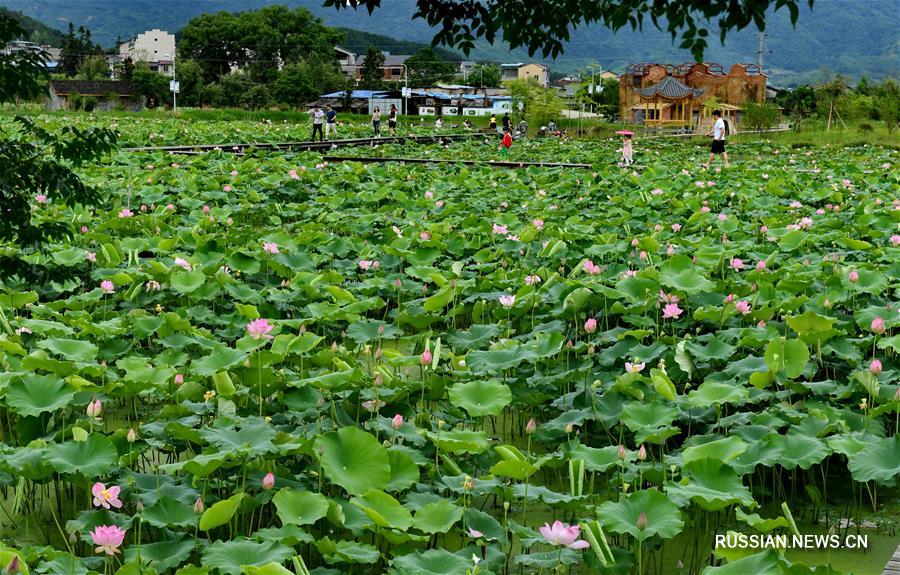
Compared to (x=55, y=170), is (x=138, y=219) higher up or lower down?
lower down

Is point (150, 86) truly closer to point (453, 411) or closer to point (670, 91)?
point (670, 91)

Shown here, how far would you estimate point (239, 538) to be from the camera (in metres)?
2.28

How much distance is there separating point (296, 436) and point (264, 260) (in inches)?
112

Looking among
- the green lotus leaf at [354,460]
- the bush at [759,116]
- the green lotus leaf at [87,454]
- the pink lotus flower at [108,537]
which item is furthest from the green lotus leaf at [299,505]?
the bush at [759,116]

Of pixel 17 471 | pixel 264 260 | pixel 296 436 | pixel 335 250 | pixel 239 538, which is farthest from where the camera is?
pixel 335 250

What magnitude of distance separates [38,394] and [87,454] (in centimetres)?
46

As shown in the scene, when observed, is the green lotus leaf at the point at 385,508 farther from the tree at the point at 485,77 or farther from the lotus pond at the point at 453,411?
the tree at the point at 485,77

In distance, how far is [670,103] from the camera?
44281mm

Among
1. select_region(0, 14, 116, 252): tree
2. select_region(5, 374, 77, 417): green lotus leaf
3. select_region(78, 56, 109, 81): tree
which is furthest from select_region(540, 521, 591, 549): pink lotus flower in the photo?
select_region(78, 56, 109, 81): tree

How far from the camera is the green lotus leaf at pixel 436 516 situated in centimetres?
237

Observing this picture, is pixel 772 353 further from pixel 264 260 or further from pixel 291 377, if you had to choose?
pixel 264 260

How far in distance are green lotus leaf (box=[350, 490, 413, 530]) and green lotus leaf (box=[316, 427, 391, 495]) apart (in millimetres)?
77

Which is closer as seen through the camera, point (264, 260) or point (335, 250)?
point (264, 260)

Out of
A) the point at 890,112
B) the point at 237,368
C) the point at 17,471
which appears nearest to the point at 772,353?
the point at 237,368
